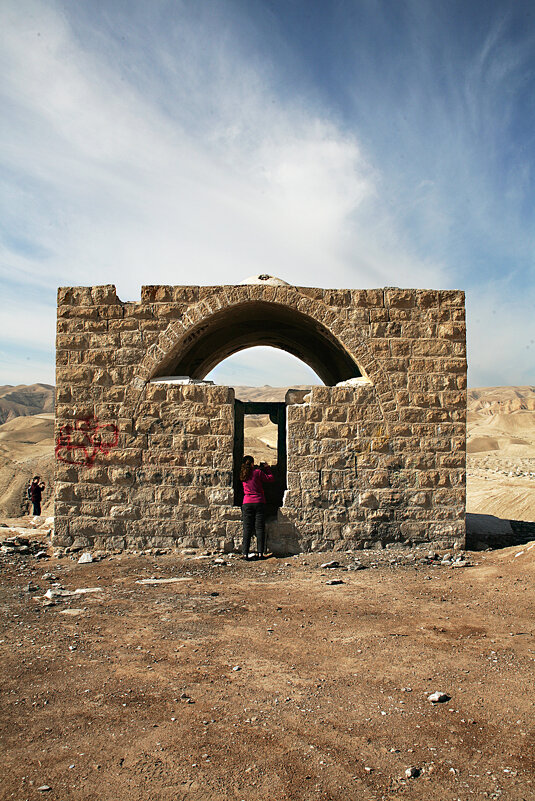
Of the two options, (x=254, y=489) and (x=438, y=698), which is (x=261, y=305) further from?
(x=438, y=698)

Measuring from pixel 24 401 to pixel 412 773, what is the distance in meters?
71.9

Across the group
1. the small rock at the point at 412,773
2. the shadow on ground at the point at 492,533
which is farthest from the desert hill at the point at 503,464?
the small rock at the point at 412,773

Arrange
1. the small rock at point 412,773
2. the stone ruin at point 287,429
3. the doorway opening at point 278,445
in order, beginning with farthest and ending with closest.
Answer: the doorway opening at point 278,445
the stone ruin at point 287,429
the small rock at point 412,773

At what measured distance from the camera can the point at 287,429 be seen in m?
7.12

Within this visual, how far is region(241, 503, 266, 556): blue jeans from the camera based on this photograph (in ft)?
22.2

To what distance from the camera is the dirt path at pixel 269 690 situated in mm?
2439

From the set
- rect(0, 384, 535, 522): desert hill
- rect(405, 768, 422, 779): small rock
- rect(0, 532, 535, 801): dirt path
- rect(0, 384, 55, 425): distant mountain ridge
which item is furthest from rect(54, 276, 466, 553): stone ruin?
rect(0, 384, 55, 425): distant mountain ridge

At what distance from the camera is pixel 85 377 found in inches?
285

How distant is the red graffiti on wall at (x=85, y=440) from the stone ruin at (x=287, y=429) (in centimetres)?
1

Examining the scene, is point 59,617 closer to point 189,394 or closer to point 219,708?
point 219,708

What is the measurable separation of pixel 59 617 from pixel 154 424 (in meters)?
2.98

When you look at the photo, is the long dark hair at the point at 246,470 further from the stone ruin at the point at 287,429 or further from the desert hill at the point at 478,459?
the desert hill at the point at 478,459

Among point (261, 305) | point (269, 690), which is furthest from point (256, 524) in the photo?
point (269, 690)

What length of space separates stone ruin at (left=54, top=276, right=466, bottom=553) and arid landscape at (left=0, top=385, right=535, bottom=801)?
52 cm
